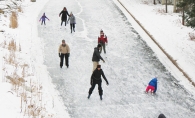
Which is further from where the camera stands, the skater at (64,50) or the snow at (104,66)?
the skater at (64,50)

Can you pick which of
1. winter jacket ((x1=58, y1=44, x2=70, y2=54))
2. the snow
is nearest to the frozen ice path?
the snow

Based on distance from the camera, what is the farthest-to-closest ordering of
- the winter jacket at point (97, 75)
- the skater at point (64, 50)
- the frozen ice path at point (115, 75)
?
1. the skater at point (64, 50)
2. the frozen ice path at point (115, 75)
3. the winter jacket at point (97, 75)

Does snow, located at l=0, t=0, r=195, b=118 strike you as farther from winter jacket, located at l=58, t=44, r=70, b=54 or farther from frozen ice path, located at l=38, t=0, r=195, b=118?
winter jacket, located at l=58, t=44, r=70, b=54

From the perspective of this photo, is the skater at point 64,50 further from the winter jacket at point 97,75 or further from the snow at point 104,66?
the winter jacket at point 97,75

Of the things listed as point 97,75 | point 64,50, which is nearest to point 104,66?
point 64,50

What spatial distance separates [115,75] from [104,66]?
1.31 meters

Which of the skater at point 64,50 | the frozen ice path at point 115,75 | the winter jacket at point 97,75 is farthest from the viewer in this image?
the skater at point 64,50

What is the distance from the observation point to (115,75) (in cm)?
1600

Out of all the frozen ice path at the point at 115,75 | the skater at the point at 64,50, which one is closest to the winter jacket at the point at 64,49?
the skater at the point at 64,50

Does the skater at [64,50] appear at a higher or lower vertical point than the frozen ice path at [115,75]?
higher

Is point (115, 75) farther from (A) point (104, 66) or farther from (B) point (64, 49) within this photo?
(B) point (64, 49)

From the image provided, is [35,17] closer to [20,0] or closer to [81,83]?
[20,0]

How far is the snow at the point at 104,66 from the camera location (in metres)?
12.6

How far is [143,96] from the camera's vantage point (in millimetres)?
13859
